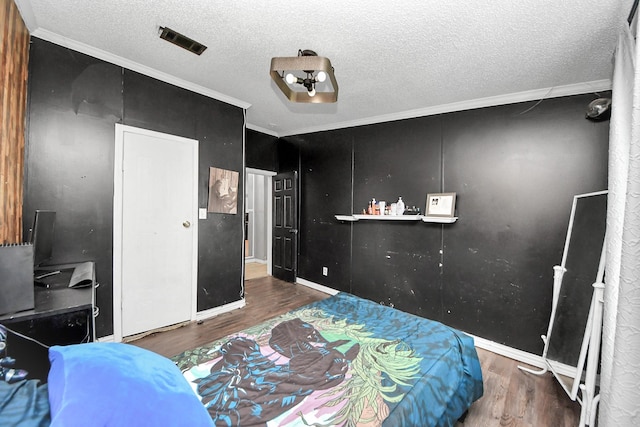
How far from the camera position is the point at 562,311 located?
2219 mm

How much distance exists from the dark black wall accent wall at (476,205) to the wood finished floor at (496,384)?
16.7 inches

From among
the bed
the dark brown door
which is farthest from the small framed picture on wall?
the dark brown door

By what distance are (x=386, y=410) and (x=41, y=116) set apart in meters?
3.27

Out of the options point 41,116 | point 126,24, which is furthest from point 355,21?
point 41,116

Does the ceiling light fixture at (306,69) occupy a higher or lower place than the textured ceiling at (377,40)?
lower

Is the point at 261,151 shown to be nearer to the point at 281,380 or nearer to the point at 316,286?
the point at 316,286

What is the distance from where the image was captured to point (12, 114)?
179cm

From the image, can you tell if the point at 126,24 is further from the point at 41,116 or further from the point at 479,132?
the point at 479,132

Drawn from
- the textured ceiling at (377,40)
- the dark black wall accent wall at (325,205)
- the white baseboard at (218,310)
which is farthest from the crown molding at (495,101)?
the white baseboard at (218,310)

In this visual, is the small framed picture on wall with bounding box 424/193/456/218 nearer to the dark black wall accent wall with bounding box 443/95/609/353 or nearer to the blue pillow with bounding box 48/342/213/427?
the dark black wall accent wall with bounding box 443/95/609/353

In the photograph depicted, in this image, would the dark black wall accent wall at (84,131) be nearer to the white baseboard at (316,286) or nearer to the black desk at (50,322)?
the black desk at (50,322)

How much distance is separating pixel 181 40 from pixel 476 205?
3.34m

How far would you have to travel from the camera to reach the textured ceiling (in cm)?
171

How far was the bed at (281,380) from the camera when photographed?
68 cm
